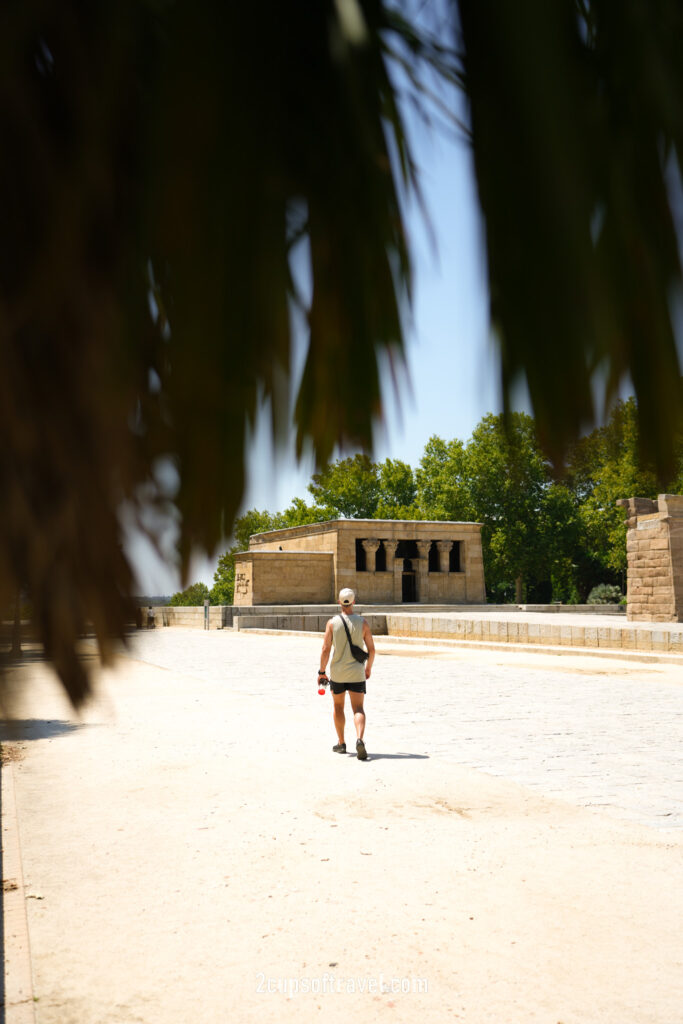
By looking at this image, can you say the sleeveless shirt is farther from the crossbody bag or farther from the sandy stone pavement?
the sandy stone pavement

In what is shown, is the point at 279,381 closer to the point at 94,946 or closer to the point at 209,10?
the point at 209,10

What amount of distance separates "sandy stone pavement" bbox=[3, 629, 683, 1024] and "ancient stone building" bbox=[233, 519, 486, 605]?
104ft

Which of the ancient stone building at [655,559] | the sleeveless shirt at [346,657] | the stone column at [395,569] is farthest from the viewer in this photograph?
the stone column at [395,569]

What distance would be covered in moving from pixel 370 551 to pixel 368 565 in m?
0.76

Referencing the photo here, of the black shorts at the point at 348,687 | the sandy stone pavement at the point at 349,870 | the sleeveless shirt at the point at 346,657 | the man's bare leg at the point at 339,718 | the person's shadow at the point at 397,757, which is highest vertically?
the sleeveless shirt at the point at 346,657

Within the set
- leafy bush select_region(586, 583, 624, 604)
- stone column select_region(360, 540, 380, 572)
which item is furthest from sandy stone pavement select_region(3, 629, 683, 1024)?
leafy bush select_region(586, 583, 624, 604)

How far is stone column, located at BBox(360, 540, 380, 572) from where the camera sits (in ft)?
146

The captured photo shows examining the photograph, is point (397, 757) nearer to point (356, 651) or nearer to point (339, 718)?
point (339, 718)

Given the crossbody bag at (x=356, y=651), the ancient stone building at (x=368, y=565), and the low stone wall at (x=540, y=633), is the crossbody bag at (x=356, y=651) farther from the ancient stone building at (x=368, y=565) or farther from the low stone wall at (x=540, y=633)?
the ancient stone building at (x=368, y=565)

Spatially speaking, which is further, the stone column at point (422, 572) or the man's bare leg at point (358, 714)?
the stone column at point (422, 572)

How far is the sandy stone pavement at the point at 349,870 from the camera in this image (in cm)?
388

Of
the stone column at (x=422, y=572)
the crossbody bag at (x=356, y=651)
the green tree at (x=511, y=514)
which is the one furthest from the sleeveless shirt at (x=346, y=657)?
the stone column at (x=422, y=572)

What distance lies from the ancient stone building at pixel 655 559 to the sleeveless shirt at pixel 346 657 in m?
19.9

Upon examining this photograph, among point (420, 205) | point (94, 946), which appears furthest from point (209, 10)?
point (94, 946)
